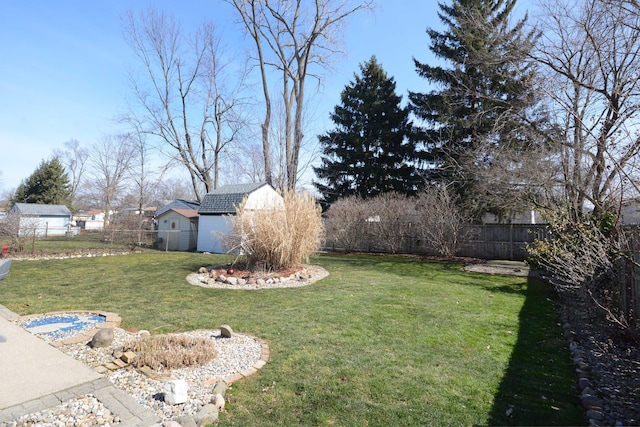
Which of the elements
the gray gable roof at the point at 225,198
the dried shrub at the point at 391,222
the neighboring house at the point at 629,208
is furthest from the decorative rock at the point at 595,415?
the gray gable roof at the point at 225,198

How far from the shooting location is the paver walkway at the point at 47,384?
2435 millimetres

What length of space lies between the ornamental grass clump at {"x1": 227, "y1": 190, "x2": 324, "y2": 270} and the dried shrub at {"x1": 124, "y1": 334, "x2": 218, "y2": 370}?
4741 mm

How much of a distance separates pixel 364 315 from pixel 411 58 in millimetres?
16630

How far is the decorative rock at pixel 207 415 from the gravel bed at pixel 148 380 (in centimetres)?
9

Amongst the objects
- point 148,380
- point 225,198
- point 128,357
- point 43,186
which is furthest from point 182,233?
point 43,186

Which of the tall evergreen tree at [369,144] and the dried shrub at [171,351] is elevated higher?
the tall evergreen tree at [369,144]

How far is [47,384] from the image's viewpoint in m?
2.82

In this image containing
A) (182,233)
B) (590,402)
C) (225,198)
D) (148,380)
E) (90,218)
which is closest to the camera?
(590,402)

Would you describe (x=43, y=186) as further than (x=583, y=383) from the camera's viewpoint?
Yes

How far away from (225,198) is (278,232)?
31.5 ft

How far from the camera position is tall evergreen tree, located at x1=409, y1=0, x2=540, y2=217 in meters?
11.8

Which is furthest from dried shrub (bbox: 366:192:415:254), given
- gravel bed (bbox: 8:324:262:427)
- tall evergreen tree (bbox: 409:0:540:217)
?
gravel bed (bbox: 8:324:262:427)

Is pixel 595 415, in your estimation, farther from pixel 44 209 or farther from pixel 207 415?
pixel 44 209

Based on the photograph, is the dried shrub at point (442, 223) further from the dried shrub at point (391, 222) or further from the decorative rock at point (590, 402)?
the decorative rock at point (590, 402)
